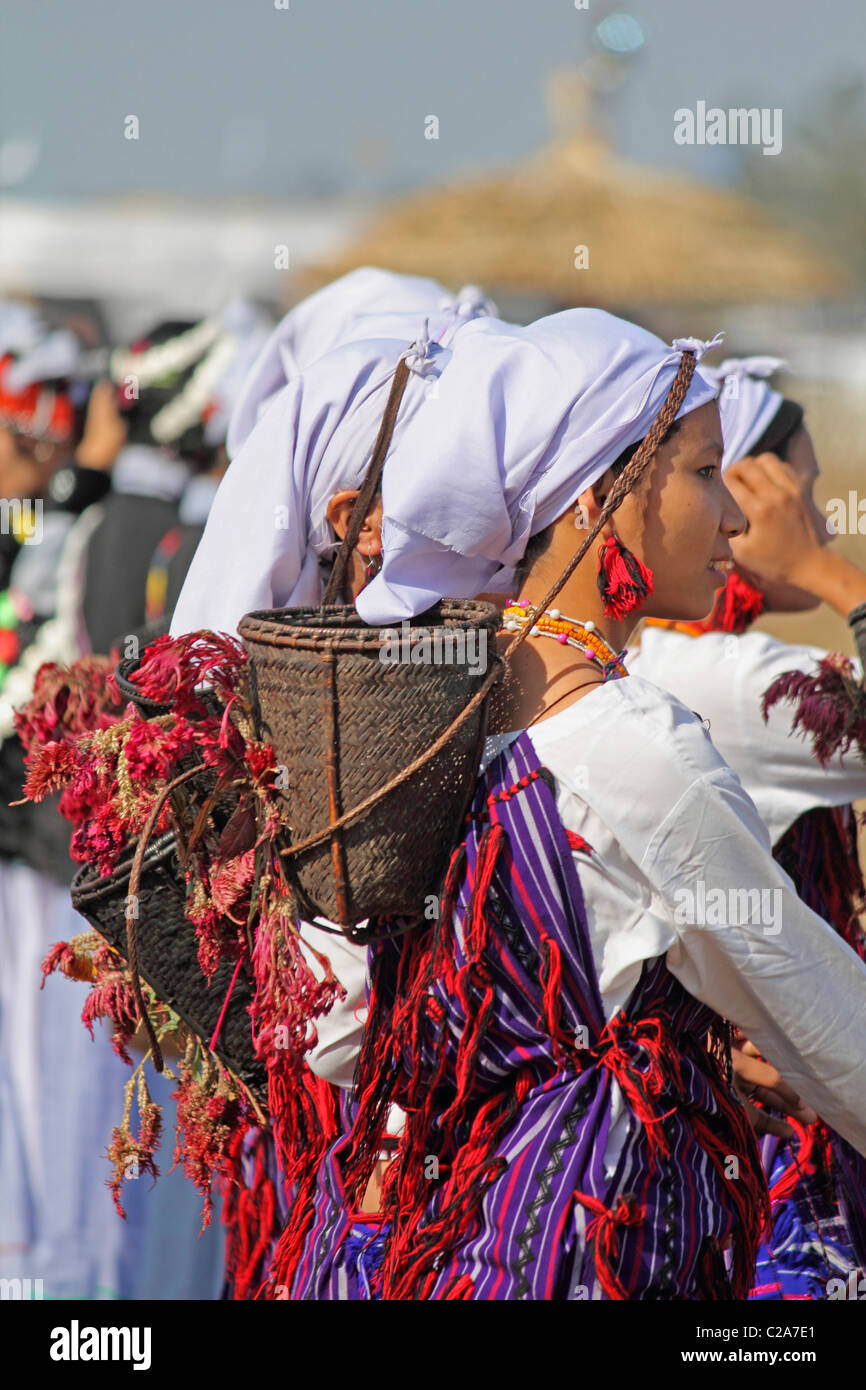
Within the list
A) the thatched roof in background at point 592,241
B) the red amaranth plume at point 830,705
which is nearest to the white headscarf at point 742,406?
the red amaranth plume at point 830,705

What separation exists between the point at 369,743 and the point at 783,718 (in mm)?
1338

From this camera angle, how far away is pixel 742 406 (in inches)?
127

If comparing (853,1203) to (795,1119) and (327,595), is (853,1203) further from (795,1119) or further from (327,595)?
(327,595)

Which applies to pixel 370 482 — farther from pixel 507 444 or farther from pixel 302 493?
pixel 507 444

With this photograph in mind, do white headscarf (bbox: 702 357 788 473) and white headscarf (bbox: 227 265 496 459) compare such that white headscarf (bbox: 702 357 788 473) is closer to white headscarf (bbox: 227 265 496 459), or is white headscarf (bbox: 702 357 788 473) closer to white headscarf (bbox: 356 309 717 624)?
white headscarf (bbox: 227 265 496 459)

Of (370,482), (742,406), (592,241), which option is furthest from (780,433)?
(592,241)

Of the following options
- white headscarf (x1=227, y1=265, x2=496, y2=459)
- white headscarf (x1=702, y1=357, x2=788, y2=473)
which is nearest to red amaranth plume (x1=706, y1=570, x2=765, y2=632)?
white headscarf (x1=702, y1=357, x2=788, y2=473)

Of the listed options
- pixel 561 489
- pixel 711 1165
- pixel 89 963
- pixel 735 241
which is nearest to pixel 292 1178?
pixel 89 963

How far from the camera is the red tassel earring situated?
6.55ft

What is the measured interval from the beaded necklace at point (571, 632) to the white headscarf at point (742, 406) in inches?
51.7

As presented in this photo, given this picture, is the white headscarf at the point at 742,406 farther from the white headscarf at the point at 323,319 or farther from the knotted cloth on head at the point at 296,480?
the knotted cloth on head at the point at 296,480

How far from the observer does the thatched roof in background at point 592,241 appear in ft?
50.5

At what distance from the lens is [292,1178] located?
228 cm

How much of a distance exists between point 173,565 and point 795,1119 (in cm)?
254
